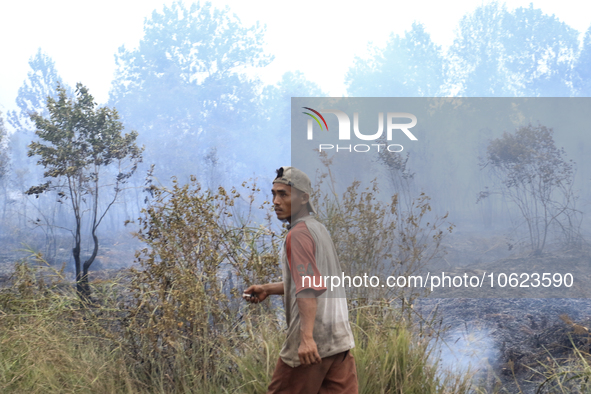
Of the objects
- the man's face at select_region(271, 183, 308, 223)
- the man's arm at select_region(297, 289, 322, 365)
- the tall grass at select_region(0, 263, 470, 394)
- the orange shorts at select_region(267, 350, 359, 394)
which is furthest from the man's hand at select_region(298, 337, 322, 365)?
the tall grass at select_region(0, 263, 470, 394)

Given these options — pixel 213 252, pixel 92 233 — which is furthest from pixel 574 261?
pixel 92 233

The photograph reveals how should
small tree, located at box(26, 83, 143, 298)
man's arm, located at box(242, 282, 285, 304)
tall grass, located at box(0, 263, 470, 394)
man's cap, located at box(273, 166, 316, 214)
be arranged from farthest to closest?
small tree, located at box(26, 83, 143, 298)
tall grass, located at box(0, 263, 470, 394)
man's arm, located at box(242, 282, 285, 304)
man's cap, located at box(273, 166, 316, 214)

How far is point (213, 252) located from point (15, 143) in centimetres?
630

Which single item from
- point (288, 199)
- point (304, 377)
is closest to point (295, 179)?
point (288, 199)

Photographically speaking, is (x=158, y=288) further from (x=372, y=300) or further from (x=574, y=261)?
→ (x=574, y=261)

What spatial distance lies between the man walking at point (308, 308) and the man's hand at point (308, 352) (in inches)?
0.6

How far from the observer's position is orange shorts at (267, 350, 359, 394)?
7.92ft

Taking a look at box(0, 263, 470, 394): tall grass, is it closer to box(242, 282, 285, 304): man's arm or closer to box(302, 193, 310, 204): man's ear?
box(242, 282, 285, 304): man's arm

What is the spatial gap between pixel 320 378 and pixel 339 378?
0.09m

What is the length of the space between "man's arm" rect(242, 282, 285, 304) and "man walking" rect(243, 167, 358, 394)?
24cm

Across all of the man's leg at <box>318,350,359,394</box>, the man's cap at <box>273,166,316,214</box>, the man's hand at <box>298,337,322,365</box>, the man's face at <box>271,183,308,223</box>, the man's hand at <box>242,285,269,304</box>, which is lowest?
the man's leg at <box>318,350,359,394</box>

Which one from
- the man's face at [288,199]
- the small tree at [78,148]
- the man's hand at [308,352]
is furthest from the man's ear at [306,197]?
the small tree at [78,148]

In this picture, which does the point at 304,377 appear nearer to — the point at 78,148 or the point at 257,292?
the point at 257,292

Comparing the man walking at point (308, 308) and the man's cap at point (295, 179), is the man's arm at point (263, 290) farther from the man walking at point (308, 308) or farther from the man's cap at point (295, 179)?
the man's cap at point (295, 179)
